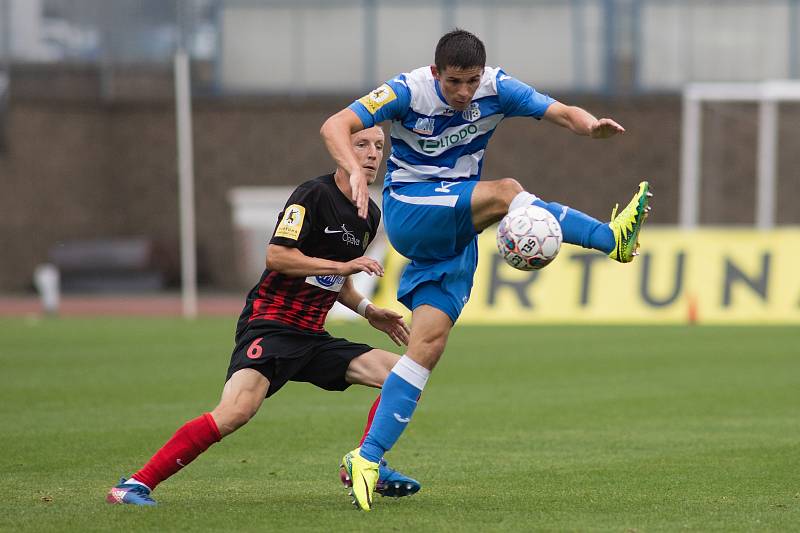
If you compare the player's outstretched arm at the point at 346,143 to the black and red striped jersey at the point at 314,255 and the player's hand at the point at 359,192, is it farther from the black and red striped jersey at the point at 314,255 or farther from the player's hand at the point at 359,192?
the black and red striped jersey at the point at 314,255

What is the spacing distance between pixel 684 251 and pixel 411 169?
47.6 ft

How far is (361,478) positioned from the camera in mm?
6418

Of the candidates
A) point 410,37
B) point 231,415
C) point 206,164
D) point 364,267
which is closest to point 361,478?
point 231,415

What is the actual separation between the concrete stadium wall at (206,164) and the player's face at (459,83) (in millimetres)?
23192

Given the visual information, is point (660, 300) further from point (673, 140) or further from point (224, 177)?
point (224, 177)

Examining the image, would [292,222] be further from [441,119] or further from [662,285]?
[662,285]

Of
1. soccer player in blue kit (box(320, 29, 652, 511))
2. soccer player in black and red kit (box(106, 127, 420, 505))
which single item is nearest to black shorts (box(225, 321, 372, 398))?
soccer player in black and red kit (box(106, 127, 420, 505))

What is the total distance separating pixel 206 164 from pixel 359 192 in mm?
26004

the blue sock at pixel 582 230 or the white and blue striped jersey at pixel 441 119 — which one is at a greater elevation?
the white and blue striped jersey at pixel 441 119

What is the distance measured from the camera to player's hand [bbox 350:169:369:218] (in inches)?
232

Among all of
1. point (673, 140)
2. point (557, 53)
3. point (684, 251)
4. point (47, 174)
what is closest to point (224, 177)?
point (47, 174)

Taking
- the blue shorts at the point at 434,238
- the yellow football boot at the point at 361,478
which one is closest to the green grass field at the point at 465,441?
the yellow football boot at the point at 361,478

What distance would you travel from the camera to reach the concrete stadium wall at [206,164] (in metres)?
30.1

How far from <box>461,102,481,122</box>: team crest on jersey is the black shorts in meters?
1.35
